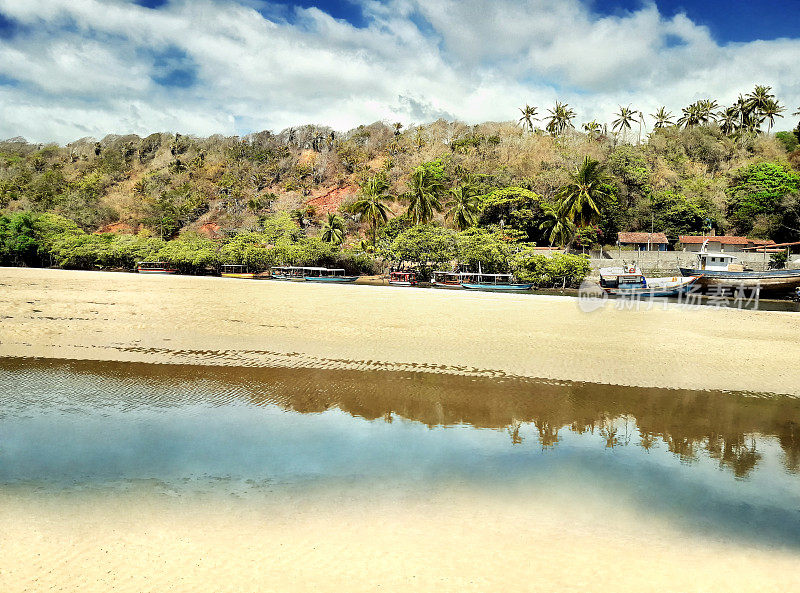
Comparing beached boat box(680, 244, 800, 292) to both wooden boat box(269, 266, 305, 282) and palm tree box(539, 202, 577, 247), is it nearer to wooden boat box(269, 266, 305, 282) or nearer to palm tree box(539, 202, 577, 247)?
palm tree box(539, 202, 577, 247)

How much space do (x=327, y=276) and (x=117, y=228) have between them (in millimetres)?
53860

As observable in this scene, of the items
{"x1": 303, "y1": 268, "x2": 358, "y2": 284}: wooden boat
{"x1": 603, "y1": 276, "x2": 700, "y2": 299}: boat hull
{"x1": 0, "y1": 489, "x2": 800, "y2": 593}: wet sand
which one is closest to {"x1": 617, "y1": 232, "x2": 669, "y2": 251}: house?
{"x1": 603, "y1": 276, "x2": 700, "y2": 299}: boat hull

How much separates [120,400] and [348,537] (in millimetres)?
8104

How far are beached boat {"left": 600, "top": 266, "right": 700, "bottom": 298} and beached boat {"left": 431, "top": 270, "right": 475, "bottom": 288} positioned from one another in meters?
12.9

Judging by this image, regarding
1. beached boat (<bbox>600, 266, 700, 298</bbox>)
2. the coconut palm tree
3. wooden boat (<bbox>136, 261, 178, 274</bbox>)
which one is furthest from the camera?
the coconut palm tree

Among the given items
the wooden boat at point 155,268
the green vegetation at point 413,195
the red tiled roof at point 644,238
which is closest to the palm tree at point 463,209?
the green vegetation at point 413,195

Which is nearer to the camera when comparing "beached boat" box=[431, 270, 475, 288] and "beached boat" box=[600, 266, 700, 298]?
"beached boat" box=[600, 266, 700, 298]

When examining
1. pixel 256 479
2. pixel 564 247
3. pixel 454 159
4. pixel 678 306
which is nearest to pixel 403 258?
pixel 564 247

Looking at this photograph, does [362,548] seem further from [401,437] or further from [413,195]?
[413,195]

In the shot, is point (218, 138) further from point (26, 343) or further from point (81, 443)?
point (81, 443)

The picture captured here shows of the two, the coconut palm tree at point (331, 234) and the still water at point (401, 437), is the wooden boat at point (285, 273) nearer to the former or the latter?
the coconut palm tree at point (331, 234)

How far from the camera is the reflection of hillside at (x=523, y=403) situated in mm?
10086

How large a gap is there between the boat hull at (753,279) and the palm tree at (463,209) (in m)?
23.6

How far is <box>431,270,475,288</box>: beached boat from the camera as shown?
48438 millimetres
